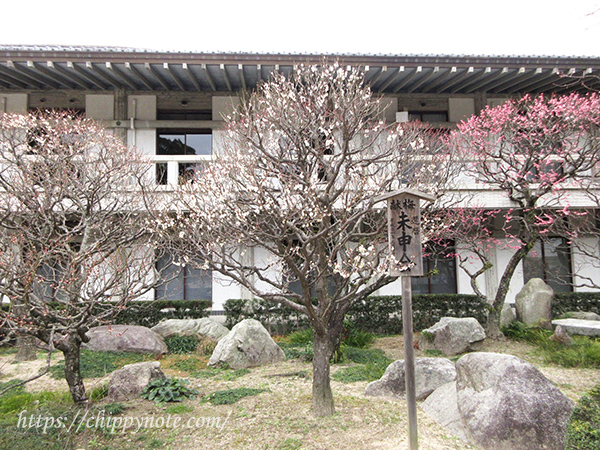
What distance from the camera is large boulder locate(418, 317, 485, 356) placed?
9.38m

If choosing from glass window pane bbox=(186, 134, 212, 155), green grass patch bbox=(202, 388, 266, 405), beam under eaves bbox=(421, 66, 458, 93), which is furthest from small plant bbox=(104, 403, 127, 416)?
beam under eaves bbox=(421, 66, 458, 93)

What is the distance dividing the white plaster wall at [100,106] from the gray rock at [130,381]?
909cm

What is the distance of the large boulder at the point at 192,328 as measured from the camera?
10.7 meters

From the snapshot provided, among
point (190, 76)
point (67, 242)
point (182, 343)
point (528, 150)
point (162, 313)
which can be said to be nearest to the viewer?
point (67, 242)

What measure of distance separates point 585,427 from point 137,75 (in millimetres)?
12734

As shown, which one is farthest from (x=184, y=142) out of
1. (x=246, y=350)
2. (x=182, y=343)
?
(x=246, y=350)

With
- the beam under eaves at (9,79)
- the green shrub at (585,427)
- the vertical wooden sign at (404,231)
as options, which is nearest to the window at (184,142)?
the beam under eaves at (9,79)

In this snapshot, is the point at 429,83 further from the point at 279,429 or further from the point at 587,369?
the point at 279,429

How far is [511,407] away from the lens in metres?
4.84

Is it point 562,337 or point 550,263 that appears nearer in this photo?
point 562,337

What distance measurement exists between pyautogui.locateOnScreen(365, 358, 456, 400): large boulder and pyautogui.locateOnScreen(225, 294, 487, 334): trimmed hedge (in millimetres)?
4963

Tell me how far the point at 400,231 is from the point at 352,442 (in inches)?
106

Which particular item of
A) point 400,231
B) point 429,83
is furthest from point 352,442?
point 429,83

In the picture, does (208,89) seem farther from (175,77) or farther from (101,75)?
(101,75)
